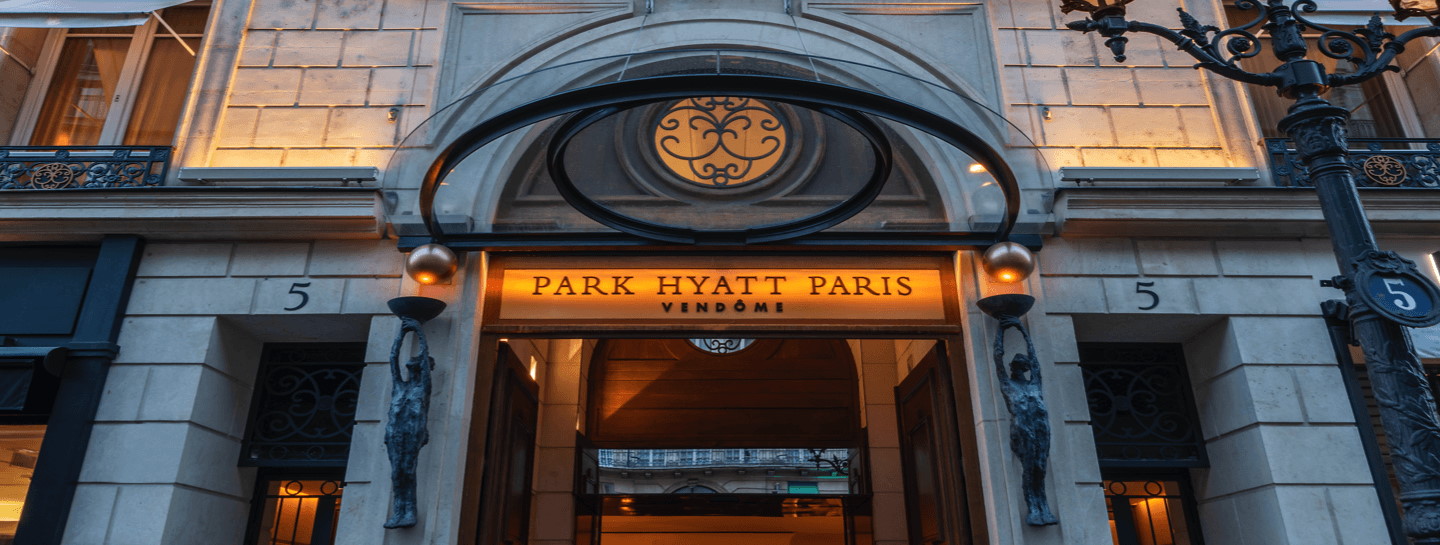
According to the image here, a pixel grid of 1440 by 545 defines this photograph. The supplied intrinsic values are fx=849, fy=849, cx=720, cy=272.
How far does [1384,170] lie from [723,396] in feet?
23.9

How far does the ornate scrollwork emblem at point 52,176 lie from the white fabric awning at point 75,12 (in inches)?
60.5

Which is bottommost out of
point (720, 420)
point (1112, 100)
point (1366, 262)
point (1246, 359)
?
point (1366, 262)

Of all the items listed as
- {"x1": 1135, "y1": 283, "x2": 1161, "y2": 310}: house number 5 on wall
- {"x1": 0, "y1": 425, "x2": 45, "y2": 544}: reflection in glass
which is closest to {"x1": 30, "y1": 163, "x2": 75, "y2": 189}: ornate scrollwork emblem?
{"x1": 0, "y1": 425, "x2": 45, "y2": 544}: reflection in glass

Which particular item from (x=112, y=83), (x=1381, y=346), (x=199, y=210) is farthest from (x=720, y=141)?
(x=112, y=83)

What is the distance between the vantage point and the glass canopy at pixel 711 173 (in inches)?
277

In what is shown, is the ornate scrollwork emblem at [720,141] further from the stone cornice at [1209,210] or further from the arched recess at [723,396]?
the arched recess at [723,396]

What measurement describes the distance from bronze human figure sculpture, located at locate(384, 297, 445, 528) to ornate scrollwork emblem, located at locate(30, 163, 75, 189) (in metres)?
3.59

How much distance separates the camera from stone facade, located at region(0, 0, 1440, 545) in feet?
21.8

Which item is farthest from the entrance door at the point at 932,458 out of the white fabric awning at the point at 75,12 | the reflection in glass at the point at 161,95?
the white fabric awning at the point at 75,12

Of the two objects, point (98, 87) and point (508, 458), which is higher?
point (98, 87)

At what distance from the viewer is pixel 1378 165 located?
25.5ft

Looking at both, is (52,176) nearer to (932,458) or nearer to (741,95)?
(741,95)

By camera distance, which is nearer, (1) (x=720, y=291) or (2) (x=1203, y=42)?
(2) (x=1203, y=42)

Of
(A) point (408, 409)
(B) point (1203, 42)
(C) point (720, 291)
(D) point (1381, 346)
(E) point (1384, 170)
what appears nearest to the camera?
(D) point (1381, 346)
